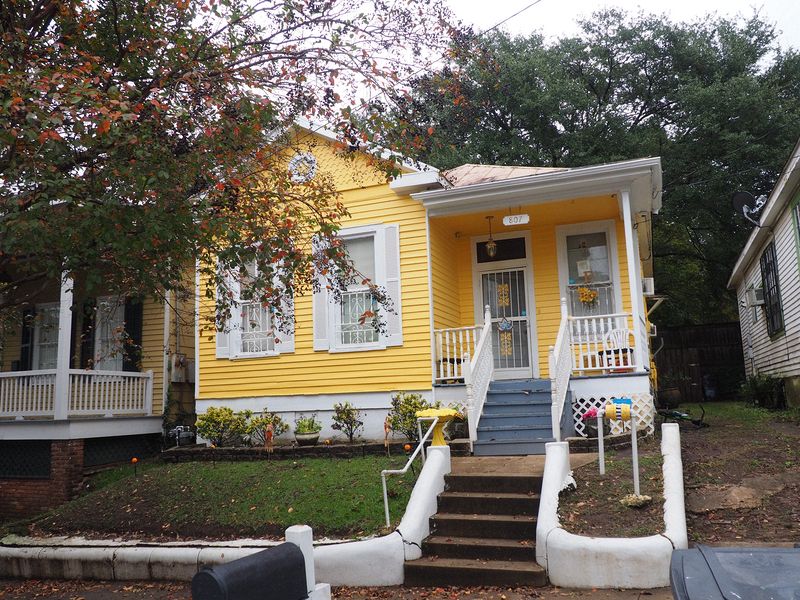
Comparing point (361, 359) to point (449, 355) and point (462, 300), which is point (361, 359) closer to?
point (449, 355)

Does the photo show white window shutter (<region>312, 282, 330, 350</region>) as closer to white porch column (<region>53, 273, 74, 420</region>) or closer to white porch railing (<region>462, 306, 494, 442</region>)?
white porch railing (<region>462, 306, 494, 442</region>)

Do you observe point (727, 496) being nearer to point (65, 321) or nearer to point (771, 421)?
point (771, 421)

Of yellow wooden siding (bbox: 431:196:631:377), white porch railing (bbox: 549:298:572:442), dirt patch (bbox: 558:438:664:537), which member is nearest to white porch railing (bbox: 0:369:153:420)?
yellow wooden siding (bbox: 431:196:631:377)

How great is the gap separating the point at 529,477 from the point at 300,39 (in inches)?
231

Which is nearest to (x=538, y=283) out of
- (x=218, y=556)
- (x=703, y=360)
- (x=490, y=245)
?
(x=490, y=245)

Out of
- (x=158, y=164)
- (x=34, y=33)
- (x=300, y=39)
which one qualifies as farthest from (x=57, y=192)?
(x=300, y=39)

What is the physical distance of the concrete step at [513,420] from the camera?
9.57m

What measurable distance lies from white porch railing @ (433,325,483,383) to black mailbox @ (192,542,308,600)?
24.9 feet

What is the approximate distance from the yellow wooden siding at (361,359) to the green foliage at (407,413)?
0.34 m

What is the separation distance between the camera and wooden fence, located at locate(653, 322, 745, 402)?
21.4 meters

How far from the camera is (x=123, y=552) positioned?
25.0ft

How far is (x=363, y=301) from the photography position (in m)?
11.8

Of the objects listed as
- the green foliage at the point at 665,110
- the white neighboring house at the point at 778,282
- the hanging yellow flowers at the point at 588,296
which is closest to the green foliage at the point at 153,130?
the hanging yellow flowers at the point at 588,296

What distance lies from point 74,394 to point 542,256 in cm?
894
